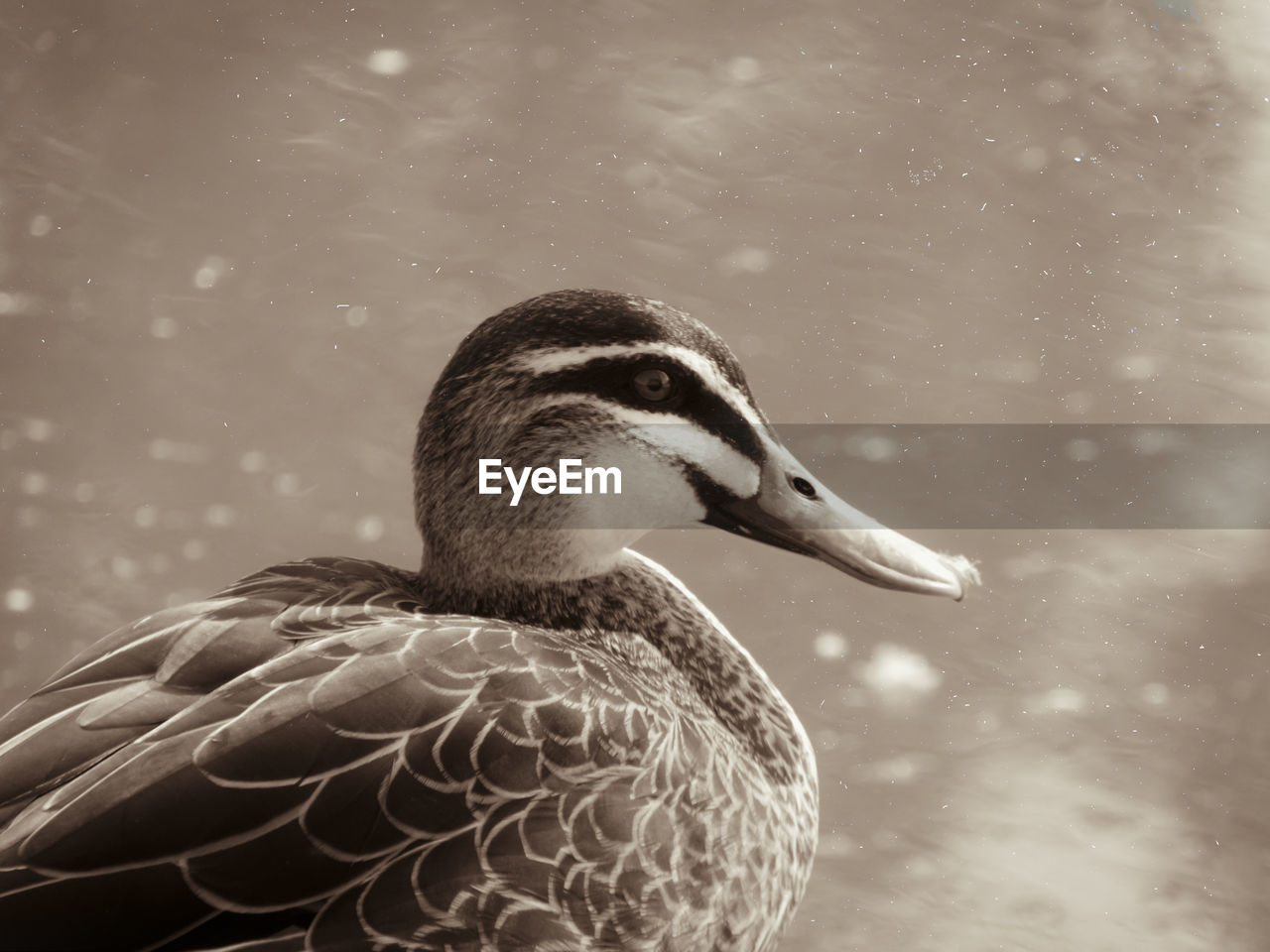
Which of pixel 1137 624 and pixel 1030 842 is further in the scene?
pixel 1137 624

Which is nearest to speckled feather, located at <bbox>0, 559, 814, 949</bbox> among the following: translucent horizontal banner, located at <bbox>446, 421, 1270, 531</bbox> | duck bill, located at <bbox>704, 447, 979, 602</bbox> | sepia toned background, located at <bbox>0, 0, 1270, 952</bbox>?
duck bill, located at <bbox>704, 447, 979, 602</bbox>

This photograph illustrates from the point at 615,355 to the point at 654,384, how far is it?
4 cm

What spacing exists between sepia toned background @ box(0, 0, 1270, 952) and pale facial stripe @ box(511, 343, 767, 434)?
2.24 ft

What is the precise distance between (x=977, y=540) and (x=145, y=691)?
1133 mm

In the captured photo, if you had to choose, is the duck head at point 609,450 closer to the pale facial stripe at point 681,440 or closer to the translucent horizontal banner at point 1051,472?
the pale facial stripe at point 681,440

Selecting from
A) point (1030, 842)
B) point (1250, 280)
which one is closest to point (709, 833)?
point (1030, 842)

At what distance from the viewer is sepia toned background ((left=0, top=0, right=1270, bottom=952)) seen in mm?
1549

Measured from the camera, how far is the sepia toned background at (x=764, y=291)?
1549 mm

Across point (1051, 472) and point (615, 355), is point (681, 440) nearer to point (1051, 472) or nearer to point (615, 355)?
point (615, 355)

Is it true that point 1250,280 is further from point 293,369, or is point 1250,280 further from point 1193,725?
point 293,369

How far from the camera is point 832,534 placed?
974mm

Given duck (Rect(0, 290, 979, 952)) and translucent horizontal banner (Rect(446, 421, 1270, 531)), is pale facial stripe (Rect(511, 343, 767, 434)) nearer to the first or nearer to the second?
duck (Rect(0, 290, 979, 952))

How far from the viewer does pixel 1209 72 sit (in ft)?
6.50

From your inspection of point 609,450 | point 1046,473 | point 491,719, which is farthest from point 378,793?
point 1046,473
